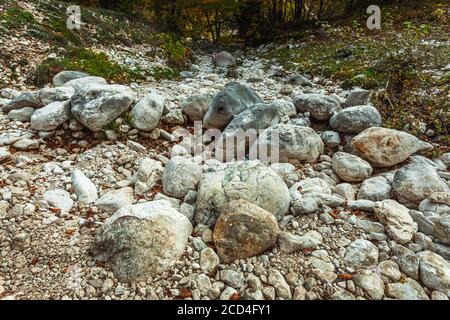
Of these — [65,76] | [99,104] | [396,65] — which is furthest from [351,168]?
[65,76]

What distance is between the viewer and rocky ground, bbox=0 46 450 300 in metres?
2.42

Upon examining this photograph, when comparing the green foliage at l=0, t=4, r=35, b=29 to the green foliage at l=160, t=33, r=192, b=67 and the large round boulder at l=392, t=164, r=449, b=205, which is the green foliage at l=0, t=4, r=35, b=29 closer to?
the green foliage at l=160, t=33, r=192, b=67

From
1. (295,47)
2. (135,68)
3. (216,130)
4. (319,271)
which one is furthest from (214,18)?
(319,271)

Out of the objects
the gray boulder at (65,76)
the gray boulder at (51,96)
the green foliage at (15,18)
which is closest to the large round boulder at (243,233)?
the gray boulder at (51,96)

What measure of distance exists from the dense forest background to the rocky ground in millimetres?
10766

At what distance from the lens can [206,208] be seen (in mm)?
2996

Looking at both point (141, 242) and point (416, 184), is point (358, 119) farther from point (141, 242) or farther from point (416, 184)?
point (141, 242)

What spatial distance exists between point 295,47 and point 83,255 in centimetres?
1188

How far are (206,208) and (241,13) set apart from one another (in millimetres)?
14170

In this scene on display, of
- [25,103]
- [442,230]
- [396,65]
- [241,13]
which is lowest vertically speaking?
[442,230]

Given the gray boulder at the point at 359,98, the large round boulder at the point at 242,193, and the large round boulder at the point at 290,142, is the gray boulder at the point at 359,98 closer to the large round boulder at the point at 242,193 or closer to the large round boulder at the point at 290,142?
the large round boulder at the point at 290,142

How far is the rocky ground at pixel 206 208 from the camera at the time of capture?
2.42 m

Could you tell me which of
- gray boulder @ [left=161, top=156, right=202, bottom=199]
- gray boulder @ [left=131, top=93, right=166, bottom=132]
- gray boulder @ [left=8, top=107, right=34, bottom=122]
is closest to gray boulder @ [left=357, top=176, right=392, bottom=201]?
gray boulder @ [left=161, top=156, right=202, bottom=199]

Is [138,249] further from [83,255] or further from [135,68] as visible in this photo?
[135,68]
